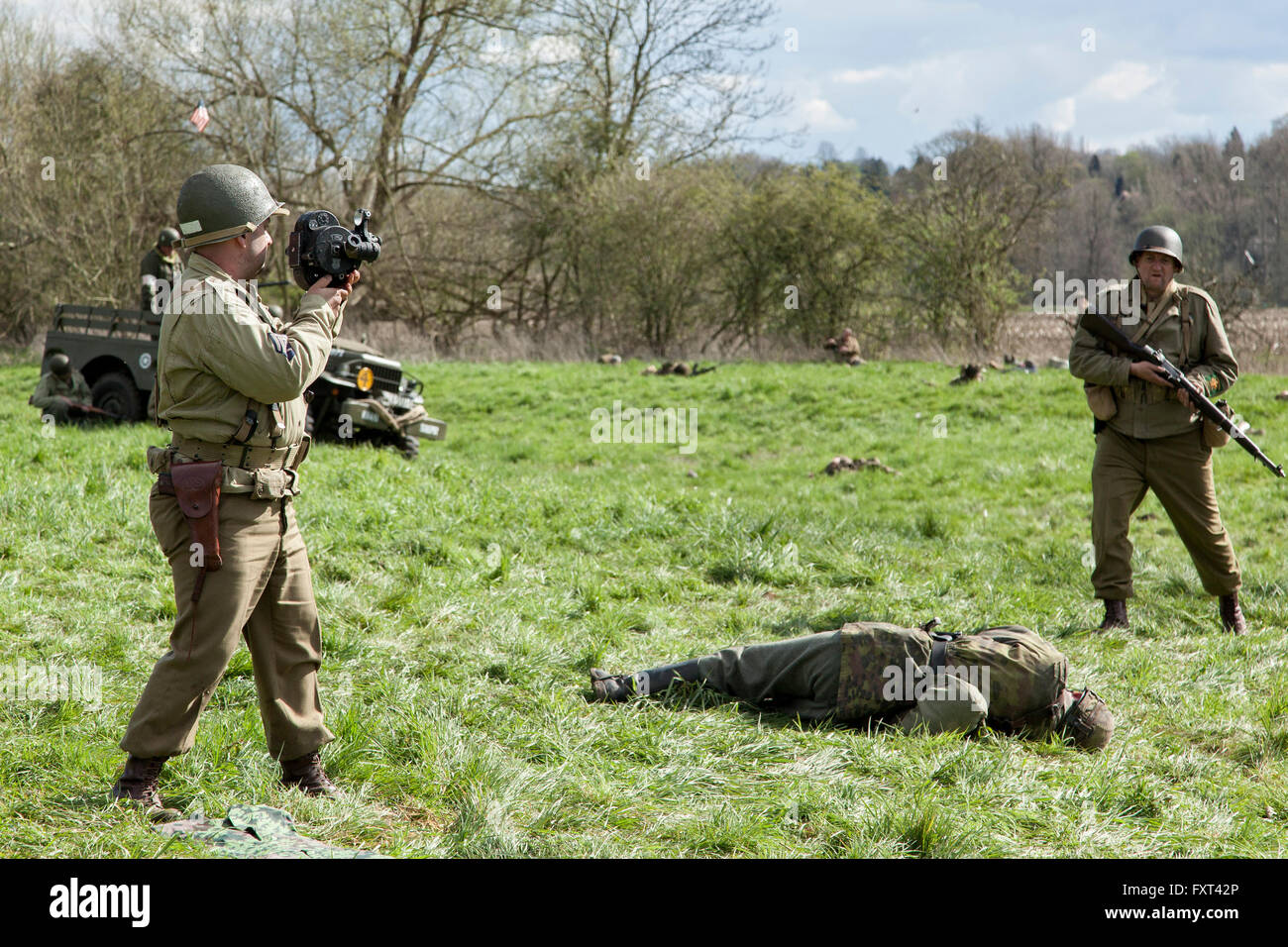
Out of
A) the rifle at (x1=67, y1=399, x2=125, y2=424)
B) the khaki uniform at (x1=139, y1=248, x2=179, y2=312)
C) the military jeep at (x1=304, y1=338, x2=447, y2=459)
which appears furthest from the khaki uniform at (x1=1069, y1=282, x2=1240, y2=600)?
the khaki uniform at (x1=139, y1=248, x2=179, y2=312)

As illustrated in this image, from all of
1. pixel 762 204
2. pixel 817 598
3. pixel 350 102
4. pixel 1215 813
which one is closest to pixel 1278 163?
pixel 762 204

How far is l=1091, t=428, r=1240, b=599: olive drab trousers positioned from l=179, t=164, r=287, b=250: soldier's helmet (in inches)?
192

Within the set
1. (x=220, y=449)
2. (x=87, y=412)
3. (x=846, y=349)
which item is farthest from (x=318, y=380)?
(x=846, y=349)

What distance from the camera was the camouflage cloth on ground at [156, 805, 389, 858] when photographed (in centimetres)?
270

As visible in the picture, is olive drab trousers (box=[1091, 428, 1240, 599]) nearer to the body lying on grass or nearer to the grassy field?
the grassy field

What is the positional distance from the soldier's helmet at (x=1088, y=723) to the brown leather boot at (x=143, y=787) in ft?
11.0

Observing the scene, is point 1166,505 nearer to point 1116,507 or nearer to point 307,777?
point 1116,507

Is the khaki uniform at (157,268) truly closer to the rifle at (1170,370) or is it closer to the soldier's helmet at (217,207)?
the soldier's helmet at (217,207)

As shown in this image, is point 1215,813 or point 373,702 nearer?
point 1215,813

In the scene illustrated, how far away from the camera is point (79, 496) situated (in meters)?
6.98

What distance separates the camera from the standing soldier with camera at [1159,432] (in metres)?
5.89
